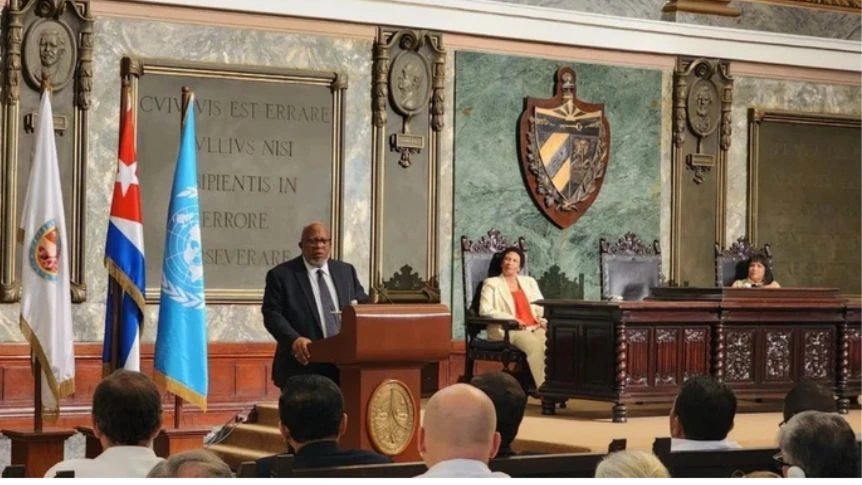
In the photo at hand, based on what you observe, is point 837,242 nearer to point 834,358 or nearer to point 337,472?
point 834,358

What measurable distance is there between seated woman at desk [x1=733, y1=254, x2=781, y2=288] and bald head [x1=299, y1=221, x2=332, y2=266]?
19.6 feet

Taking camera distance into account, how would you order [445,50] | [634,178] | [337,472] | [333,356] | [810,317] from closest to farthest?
[337,472], [333,356], [810,317], [445,50], [634,178]

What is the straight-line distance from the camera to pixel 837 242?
15398mm

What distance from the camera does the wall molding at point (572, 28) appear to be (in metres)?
12.4

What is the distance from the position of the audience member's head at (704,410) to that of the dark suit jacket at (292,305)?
3.04 m

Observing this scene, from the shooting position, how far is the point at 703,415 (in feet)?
19.1

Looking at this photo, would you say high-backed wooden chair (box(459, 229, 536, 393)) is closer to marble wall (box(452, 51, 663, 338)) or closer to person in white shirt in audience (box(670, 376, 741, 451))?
marble wall (box(452, 51, 663, 338))

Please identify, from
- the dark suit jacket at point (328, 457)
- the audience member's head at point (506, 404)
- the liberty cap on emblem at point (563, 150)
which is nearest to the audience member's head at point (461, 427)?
the dark suit jacket at point (328, 457)

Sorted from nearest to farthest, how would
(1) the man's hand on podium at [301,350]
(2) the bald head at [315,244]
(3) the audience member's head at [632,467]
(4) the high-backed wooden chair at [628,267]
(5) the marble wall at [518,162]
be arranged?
(3) the audience member's head at [632,467], (1) the man's hand on podium at [301,350], (2) the bald head at [315,244], (5) the marble wall at [518,162], (4) the high-backed wooden chair at [628,267]

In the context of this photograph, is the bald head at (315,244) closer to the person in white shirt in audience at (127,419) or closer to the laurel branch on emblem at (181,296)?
the laurel branch on emblem at (181,296)

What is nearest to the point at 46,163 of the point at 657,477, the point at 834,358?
the point at 657,477

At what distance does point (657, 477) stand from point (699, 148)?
10783 millimetres

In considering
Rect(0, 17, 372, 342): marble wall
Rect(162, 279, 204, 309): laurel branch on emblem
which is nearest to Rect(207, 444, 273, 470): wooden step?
Rect(0, 17, 372, 342): marble wall

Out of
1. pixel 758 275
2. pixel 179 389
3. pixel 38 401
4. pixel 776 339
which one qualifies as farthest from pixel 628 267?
pixel 38 401
